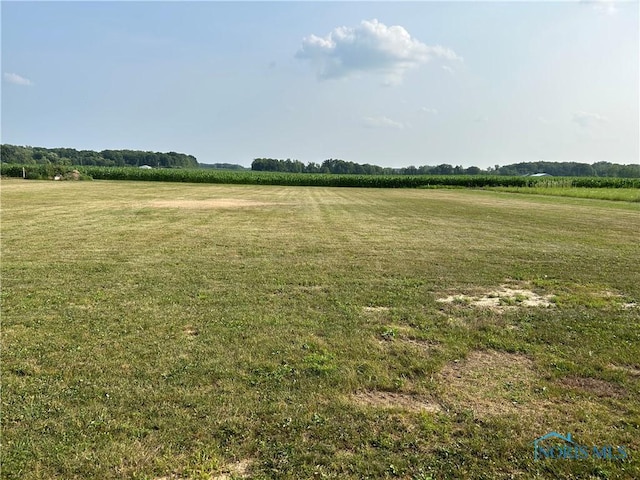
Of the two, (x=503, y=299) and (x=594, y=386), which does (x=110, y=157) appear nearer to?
(x=503, y=299)

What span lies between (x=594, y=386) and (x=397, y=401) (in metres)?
1.88

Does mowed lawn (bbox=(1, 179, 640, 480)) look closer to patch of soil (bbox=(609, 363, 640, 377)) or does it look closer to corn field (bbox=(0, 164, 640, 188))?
patch of soil (bbox=(609, 363, 640, 377))

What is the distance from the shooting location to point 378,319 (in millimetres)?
5617

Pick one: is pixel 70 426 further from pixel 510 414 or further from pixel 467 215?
pixel 467 215

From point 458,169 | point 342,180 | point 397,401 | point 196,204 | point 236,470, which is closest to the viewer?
point 236,470

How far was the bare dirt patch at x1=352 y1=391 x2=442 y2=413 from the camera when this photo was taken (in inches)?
139

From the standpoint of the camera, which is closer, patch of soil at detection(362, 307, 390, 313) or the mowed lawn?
the mowed lawn

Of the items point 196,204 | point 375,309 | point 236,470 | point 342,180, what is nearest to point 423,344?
point 375,309

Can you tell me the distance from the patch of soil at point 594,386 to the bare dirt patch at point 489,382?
1.00 feet

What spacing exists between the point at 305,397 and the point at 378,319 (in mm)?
2220

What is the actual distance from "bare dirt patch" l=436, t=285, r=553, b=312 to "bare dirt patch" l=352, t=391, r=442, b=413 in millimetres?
3041

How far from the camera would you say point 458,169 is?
338 ft

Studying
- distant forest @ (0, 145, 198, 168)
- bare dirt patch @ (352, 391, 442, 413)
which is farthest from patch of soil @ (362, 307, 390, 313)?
distant forest @ (0, 145, 198, 168)

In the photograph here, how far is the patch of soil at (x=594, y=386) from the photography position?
378 centimetres
